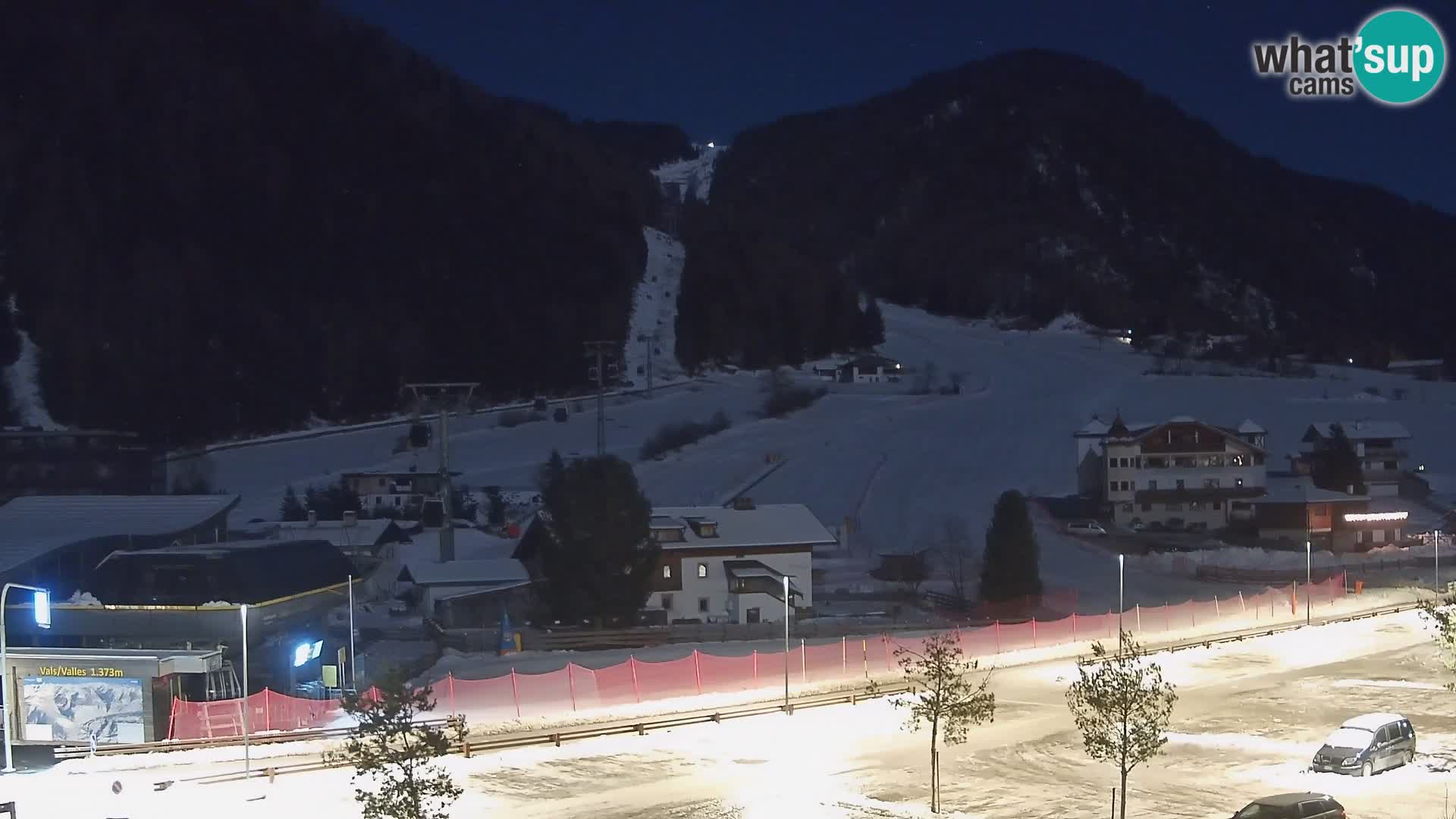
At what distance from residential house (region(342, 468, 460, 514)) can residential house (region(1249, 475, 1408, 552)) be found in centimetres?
3409

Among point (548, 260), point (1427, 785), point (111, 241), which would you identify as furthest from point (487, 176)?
point (1427, 785)

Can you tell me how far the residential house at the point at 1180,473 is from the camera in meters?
53.4

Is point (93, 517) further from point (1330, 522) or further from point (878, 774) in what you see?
point (1330, 522)

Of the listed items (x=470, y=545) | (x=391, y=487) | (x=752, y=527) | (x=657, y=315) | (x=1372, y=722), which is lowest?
(x=1372, y=722)

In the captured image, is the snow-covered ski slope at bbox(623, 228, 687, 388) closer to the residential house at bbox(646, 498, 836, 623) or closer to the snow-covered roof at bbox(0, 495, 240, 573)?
the snow-covered roof at bbox(0, 495, 240, 573)

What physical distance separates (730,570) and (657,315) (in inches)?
3263

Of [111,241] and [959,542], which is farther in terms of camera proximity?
[111,241]

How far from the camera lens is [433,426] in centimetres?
8200

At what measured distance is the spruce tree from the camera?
125 ft

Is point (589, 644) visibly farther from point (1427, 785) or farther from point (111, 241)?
point (111, 241)

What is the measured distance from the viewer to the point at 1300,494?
51.5 meters

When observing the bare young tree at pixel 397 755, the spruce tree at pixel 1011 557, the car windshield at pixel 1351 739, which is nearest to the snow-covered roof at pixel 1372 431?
the spruce tree at pixel 1011 557

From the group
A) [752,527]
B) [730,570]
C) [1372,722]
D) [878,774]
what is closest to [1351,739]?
[1372,722]

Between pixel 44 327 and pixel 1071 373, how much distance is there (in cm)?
7476
